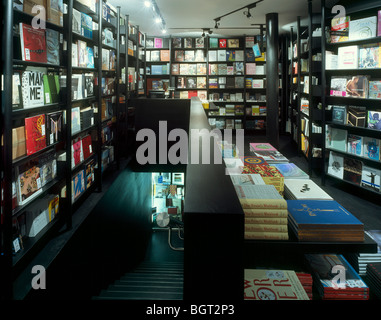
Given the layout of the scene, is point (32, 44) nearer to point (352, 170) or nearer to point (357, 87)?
point (357, 87)

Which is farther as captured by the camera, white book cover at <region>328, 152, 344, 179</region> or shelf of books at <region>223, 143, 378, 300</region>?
white book cover at <region>328, 152, 344, 179</region>

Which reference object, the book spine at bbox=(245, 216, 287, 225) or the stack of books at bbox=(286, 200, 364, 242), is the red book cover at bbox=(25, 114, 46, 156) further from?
the stack of books at bbox=(286, 200, 364, 242)

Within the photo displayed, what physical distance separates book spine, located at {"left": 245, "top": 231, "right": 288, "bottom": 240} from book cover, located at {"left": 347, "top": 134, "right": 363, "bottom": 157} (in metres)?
3.84

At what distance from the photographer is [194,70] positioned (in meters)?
9.20

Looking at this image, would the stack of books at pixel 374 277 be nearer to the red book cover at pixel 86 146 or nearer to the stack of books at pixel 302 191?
the stack of books at pixel 302 191

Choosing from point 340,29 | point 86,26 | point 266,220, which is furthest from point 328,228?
point 340,29

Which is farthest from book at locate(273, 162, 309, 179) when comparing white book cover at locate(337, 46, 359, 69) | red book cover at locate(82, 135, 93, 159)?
white book cover at locate(337, 46, 359, 69)

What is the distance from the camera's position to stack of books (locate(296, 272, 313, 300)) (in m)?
1.27

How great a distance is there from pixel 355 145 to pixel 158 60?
634cm

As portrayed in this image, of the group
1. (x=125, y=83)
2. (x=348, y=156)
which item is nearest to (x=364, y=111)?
(x=348, y=156)

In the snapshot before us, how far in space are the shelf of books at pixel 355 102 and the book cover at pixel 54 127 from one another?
12.5ft

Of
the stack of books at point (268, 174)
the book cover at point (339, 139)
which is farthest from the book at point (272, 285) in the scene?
the book cover at point (339, 139)
